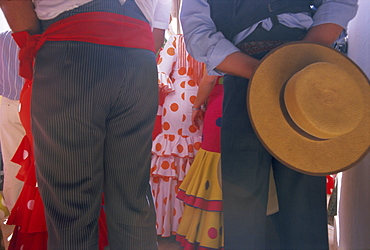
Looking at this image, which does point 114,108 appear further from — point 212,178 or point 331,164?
point 212,178

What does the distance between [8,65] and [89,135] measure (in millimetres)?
1860

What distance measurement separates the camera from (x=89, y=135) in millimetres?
877

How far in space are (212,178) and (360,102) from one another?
1.25 meters

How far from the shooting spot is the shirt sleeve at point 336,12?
950 mm

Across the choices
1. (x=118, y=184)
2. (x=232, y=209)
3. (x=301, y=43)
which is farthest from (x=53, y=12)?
(x=232, y=209)

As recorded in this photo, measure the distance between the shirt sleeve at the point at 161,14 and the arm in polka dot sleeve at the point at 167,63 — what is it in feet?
3.20

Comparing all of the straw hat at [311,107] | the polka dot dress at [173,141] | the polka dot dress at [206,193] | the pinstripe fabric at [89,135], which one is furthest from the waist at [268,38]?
the polka dot dress at [173,141]

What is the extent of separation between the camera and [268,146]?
83 cm

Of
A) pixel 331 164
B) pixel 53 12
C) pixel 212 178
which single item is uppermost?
pixel 53 12

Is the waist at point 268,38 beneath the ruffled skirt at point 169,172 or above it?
above

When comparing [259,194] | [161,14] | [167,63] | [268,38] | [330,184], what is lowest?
[330,184]

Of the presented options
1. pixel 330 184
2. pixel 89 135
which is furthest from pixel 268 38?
pixel 330 184

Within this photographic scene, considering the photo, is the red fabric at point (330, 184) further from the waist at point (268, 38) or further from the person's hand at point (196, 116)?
the waist at point (268, 38)

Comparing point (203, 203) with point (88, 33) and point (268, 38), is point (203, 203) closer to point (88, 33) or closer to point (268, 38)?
point (268, 38)
